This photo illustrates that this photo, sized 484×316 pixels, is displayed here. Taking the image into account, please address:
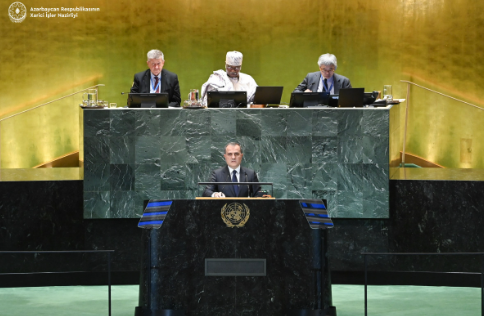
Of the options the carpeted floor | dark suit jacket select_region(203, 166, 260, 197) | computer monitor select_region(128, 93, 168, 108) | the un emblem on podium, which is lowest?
the carpeted floor

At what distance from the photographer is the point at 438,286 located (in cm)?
650

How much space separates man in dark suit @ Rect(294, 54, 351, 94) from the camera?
754 centimetres

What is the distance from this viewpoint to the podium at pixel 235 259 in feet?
14.8

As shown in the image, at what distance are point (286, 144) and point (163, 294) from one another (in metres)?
2.33

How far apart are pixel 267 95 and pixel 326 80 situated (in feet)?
4.43

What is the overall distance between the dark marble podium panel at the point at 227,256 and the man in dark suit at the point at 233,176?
31.8 inches

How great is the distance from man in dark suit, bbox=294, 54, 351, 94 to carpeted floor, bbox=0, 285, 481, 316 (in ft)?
7.35

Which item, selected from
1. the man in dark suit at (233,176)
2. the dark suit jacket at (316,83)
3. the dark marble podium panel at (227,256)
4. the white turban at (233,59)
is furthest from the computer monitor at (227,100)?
the dark marble podium panel at (227,256)

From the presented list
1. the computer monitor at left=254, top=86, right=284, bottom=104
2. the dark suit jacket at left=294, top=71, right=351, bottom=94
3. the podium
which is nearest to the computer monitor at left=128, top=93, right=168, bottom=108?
the computer monitor at left=254, top=86, right=284, bottom=104

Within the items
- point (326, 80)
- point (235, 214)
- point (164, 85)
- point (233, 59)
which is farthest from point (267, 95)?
point (235, 214)

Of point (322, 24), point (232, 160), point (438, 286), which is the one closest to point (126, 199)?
point (232, 160)

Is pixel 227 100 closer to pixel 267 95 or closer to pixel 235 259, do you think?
pixel 267 95

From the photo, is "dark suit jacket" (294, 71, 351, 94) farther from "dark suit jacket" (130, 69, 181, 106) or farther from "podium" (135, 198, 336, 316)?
"podium" (135, 198, 336, 316)

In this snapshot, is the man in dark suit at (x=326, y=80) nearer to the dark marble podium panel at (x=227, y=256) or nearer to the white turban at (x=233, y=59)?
the white turban at (x=233, y=59)
